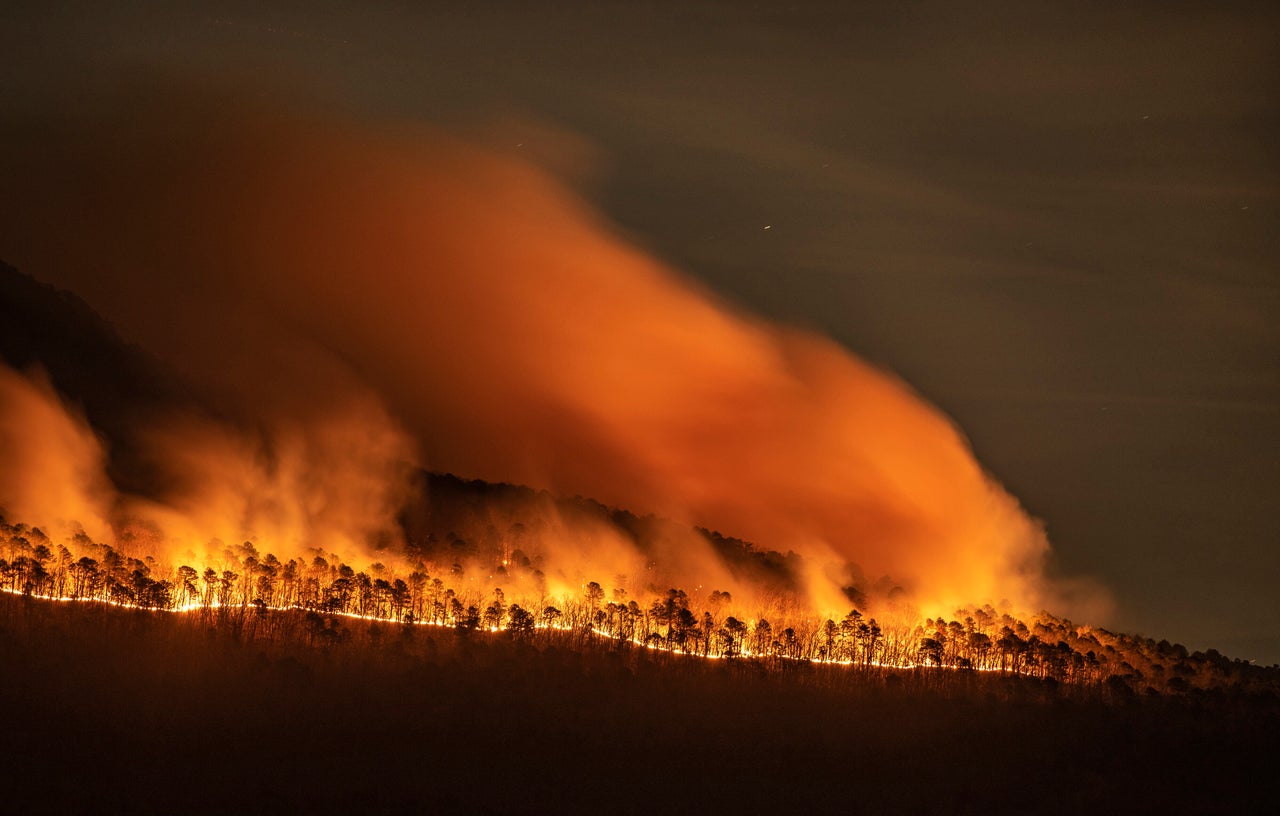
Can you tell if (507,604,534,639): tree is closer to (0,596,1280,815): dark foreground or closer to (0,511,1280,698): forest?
(0,511,1280,698): forest

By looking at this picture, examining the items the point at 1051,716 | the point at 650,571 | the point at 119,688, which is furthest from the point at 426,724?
the point at 650,571

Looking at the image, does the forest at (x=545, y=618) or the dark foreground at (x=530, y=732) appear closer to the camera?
the dark foreground at (x=530, y=732)

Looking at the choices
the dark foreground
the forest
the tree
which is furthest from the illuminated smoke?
the tree

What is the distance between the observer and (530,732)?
113ft

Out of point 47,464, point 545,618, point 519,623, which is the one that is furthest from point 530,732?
point 47,464

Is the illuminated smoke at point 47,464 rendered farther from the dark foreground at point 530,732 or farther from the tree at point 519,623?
the tree at point 519,623

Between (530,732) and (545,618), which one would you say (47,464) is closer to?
(545,618)

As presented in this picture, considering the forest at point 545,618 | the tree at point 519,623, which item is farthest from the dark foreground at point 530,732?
the forest at point 545,618

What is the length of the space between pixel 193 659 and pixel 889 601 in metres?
26.6

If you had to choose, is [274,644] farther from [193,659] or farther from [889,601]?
[889,601]

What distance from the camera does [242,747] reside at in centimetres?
3147

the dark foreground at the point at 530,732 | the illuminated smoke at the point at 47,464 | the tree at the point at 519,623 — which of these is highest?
the illuminated smoke at the point at 47,464

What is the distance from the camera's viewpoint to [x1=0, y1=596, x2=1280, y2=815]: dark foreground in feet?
99.7

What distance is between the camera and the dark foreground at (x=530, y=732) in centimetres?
3039
